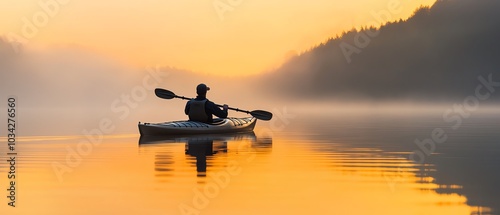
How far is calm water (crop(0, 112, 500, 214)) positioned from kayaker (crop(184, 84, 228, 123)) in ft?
18.9

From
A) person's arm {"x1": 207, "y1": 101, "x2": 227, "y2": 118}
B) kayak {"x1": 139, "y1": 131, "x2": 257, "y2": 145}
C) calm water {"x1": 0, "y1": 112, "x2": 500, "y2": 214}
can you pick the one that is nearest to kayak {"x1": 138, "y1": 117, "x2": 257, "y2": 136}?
kayak {"x1": 139, "y1": 131, "x2": 257, "y2": 145}

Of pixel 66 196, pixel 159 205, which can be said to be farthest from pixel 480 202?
pixel 66 196

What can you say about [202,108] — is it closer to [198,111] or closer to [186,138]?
[198,111]

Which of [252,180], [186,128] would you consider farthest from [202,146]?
[252,180]

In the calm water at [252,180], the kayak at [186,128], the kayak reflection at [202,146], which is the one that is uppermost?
the kayak at [186,128]

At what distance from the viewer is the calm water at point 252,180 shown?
1132 centimetres

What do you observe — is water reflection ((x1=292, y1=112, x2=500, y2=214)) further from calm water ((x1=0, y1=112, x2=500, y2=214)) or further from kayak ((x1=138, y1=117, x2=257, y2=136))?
kayak ((x1=138, y1=117, x2=257, y2=136))

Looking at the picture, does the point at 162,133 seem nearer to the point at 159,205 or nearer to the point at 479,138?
the point at 479,138

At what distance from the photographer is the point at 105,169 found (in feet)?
56.4

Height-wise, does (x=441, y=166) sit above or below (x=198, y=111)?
below

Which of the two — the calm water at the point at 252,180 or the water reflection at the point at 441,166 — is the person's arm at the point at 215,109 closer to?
the water reflection at the point at 441,166

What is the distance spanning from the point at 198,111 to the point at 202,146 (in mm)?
5950

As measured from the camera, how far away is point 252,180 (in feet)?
48.3

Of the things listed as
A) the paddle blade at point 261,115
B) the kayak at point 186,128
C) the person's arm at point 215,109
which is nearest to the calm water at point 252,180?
the kayak at point 186,128
